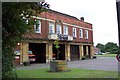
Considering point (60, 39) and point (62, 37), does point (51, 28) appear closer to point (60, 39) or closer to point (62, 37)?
point (60, 39)

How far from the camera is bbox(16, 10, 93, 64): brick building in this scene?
33372mm

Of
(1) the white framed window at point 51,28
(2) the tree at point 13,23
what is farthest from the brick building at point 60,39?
(2) the tree at point 13,23

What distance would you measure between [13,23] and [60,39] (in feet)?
92.9

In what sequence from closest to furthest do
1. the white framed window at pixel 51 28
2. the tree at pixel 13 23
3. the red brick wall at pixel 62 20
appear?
the tree at pixel 13 23 → the red brick wall at pixel 62 20 → the white framed window at pixel 51 28

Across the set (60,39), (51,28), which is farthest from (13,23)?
(60,39)

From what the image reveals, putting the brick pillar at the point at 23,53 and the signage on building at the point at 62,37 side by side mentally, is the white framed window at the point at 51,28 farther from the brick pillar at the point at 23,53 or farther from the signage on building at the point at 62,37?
the brick pillar at the point at 23,53

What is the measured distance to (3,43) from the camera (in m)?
9.10

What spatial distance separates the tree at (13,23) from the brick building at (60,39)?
1949 centimetres

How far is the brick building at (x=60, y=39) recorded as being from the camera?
33.4 meters

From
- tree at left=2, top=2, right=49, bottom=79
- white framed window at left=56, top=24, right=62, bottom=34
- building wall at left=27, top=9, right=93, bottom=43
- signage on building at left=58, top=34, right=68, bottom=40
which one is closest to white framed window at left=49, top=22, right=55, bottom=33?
building wall at left=27, top=9, right=93, bottom=43

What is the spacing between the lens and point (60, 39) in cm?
3734

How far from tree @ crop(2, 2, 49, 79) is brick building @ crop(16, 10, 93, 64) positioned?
19.5 m

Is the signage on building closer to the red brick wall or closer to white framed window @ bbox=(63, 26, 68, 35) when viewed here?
white framed window @ bbox=(63, 26, 68, 35)

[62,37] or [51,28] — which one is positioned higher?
[51,28]
